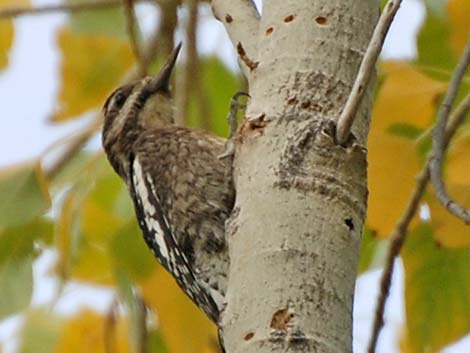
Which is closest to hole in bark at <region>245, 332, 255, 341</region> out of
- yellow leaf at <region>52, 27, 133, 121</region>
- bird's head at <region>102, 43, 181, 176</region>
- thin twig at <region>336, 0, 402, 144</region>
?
thin twig at <region>336, 0, 402, 144</region>

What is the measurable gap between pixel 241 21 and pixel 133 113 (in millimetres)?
1295

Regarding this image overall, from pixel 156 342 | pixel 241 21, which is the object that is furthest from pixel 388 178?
pixel 156 342

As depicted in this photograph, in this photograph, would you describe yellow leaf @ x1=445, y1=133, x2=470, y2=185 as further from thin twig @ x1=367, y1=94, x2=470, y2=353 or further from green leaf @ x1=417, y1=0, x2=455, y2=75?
green leaf @ x1=417, y1=0, x2=455, y2=75

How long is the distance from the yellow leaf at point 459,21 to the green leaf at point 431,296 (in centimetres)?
36

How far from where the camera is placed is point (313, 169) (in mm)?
1646

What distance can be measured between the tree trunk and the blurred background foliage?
364 millimetres

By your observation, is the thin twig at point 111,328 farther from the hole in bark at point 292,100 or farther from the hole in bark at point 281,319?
the hole in bark at point 281,319

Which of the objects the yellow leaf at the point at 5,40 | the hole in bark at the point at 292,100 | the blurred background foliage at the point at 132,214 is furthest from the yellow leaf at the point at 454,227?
the yellow leaf at the point at 5,40

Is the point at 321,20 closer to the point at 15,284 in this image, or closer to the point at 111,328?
the point at 15,284

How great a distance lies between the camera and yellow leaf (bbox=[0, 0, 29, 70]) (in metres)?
2.60

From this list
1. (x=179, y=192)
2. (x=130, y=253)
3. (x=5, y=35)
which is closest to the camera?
(x=130, y=253)

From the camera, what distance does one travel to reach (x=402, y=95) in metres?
2.17

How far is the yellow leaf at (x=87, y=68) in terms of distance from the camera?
9.61 ft

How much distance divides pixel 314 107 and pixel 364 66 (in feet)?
0.60
